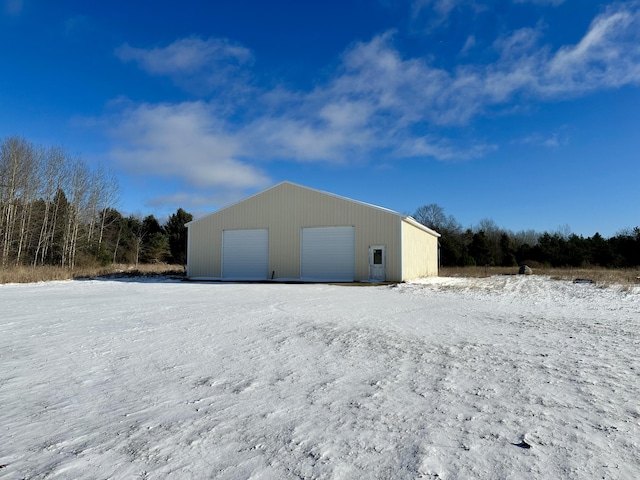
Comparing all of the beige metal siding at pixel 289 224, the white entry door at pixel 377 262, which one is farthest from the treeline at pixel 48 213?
the white entry door at pixel 377 262

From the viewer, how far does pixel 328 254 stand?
19.2 m

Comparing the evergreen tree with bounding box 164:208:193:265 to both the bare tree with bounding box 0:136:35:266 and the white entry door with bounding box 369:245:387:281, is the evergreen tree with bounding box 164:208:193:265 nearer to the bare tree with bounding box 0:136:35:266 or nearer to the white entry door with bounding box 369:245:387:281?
the bare tree with bounding box 0:136:35:266

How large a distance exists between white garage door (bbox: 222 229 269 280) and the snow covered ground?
13.8 metres

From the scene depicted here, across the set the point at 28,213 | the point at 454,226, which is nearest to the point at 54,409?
the point at 28,213

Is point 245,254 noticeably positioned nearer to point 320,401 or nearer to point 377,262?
point 377,262

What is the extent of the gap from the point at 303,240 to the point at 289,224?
112 cm

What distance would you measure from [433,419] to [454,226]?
4941cm

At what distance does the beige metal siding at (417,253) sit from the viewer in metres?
18.6

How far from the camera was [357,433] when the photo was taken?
2678 mm

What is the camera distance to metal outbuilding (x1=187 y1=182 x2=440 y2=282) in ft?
60.2

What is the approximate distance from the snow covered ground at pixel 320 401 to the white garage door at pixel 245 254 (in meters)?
13.8

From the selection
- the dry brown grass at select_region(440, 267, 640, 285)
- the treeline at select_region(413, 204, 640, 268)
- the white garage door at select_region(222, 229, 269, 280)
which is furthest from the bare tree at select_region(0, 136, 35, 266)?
the treeline at select_region(413, 204, 640, 268)

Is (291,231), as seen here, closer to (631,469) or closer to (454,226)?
(631,469)

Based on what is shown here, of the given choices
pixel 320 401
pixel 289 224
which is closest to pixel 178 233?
pixel 289 224
